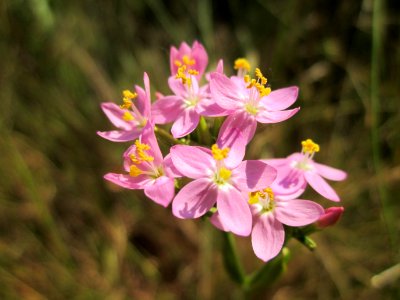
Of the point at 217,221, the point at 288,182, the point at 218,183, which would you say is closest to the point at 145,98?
the point at 218,183

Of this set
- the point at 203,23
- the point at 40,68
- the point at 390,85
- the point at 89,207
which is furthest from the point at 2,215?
the point at 390,85

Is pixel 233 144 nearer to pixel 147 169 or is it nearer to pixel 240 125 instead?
pixel 240 125

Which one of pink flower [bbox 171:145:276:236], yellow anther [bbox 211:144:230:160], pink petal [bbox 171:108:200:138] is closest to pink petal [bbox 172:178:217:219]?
pink flower [bbox 171:145:276:236]

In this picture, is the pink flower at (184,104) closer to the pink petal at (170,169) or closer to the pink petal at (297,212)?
the pink petal at (170,169)

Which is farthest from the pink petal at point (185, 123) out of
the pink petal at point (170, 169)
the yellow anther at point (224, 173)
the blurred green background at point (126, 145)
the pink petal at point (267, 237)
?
the blurred green background at point (126, 145)

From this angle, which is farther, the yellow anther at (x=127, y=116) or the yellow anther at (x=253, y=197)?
Answer: the yellow anther at (x=127, y=116)
